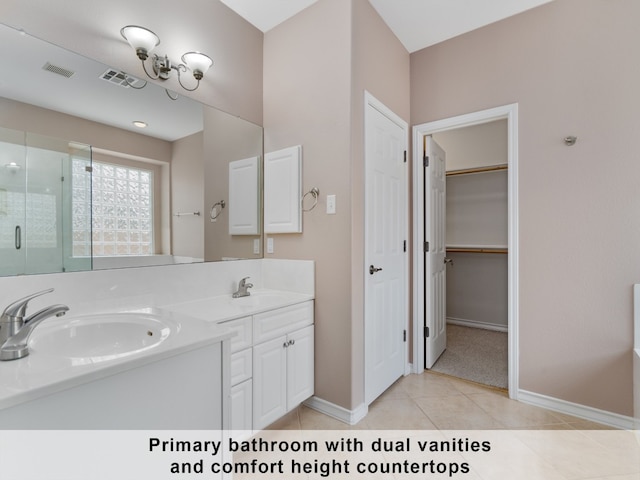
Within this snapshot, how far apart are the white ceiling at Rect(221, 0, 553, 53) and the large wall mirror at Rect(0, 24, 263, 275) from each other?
775 millimetres

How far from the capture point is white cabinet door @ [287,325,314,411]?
6.13ft

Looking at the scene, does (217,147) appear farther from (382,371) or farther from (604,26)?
(604,26)

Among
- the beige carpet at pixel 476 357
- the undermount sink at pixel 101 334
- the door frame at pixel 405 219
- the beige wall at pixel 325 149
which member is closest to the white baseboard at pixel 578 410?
the beige carpet at pixel 476 357

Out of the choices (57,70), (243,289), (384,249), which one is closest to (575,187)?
(384,249)

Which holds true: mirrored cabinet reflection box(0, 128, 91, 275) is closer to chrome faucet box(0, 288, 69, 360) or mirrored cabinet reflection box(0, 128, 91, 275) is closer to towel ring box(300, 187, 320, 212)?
chrome faucet box(0, 288, 69, 360)

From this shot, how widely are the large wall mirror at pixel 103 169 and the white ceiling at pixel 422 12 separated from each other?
775 millimetres

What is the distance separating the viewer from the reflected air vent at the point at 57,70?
1.38m

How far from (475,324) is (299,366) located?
9.40 feet

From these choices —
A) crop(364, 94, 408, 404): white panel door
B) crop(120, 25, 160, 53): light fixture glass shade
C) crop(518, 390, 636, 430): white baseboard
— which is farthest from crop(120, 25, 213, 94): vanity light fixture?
crop(518, 390, 636, 430): white baseboard

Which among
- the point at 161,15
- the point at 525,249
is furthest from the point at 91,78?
the point at 525,249

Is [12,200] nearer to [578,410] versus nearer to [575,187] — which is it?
[575,187]

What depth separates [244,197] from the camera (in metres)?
2.27

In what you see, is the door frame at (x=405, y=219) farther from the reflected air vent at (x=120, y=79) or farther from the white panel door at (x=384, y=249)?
the reflected air vent at (x=120, y=79)

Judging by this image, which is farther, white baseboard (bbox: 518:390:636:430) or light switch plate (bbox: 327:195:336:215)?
light switch plate (bbox: 327:195:336:215)
